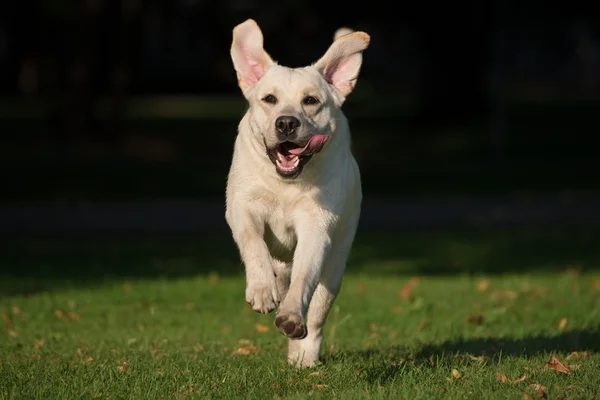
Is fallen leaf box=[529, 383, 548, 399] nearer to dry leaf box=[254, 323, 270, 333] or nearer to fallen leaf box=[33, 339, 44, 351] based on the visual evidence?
dry leaf box=[254, 323, 270, 333]

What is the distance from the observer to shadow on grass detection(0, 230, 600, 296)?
1306 cm

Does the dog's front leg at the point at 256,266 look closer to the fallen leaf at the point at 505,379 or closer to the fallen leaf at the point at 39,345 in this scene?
the fallen leaf at the point at 505,379

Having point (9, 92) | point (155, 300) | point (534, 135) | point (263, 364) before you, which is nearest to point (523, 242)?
point (155, 300)

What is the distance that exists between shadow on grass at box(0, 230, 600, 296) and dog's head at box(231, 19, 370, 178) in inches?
218

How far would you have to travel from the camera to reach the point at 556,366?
20.9ft

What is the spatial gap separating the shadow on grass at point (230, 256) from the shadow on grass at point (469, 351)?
5.10 metres

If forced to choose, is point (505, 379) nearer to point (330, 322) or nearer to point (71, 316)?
point (330, 322)

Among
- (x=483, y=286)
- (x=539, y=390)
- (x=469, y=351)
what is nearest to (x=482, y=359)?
(x=469, y=351)

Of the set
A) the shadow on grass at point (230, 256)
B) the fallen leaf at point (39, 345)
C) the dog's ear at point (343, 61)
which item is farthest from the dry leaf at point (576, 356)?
the shadow on grass at point (230, 256)

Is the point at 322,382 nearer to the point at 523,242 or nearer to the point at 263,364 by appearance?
the point at 263,364

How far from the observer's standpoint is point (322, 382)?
19.7 ft

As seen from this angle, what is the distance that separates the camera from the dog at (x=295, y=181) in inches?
247

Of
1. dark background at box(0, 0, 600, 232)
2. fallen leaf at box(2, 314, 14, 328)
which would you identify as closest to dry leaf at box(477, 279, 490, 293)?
fallen leaf at box(2, 314, 14, 328)

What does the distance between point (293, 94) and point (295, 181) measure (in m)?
0.53
